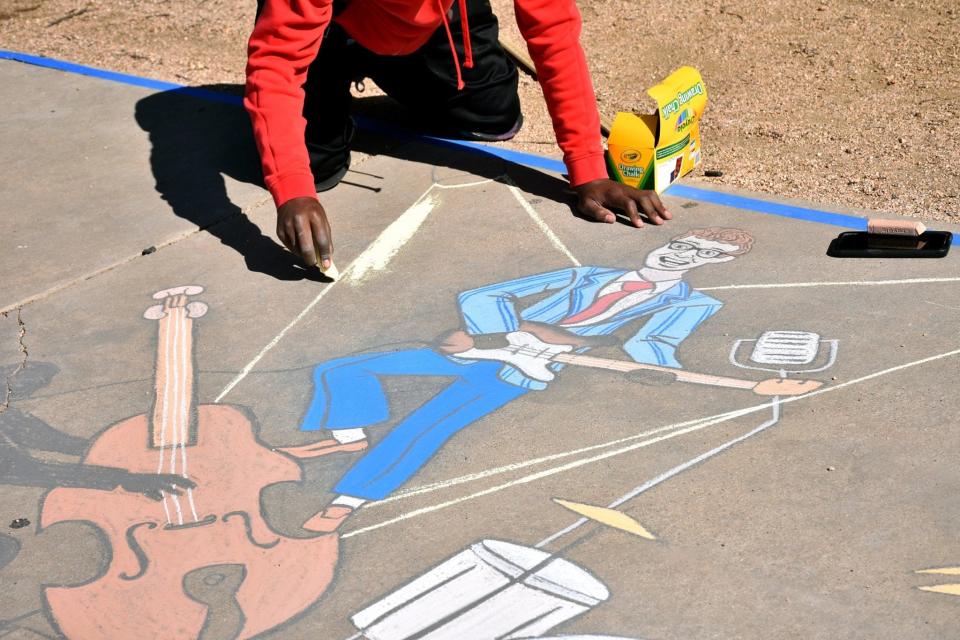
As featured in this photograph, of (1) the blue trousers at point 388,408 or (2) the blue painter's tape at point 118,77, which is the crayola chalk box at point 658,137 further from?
(2) the blue painter's tape at point 118,77

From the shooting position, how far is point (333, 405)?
315 centimetres

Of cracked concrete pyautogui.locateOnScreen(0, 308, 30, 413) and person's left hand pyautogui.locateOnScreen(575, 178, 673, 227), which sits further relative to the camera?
person's left hand pyautogui.locateOnScreen(575, 178, 673, 227)

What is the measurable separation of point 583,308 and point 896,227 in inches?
43.7

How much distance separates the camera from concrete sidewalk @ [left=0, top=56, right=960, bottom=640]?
7.94 ft

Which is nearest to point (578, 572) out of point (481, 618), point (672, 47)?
point (481, 618)

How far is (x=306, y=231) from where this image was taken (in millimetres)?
3764

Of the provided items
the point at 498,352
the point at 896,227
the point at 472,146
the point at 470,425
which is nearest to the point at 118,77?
the point at 472,146

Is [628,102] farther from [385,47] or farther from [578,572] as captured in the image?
[578,572]

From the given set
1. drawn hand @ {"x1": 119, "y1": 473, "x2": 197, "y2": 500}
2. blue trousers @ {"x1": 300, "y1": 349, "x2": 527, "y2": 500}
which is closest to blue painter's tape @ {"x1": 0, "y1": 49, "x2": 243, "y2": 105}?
blue trousers @ {"x1": 300, "y1": 349, "x2": 527, "y2": 500}

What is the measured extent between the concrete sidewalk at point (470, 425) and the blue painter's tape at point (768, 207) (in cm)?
9

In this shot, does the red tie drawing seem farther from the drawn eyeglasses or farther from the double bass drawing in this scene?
the double bass drawing

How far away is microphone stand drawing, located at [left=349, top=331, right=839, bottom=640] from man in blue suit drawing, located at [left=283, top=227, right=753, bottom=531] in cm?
35

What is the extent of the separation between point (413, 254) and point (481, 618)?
1926mm

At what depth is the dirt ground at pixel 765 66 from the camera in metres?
4.54
